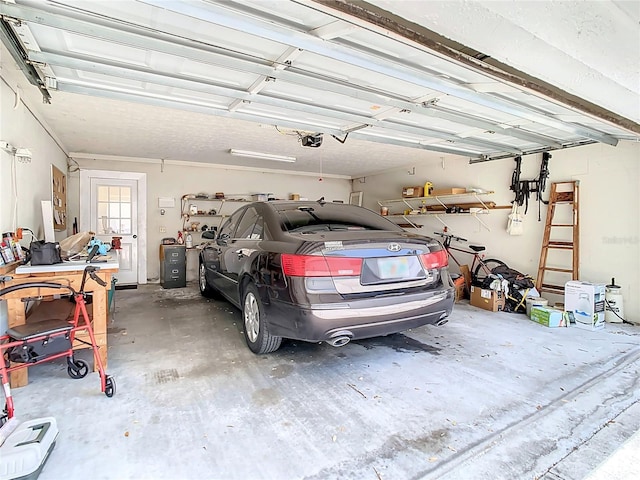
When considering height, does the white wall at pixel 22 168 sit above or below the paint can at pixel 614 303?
above

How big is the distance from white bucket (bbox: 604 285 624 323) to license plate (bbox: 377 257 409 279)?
334 centimetres

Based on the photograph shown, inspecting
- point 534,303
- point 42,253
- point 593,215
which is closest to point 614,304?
point 534,303

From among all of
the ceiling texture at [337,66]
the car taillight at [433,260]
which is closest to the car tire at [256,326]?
the car taillight at [433,260]

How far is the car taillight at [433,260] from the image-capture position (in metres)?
2.65

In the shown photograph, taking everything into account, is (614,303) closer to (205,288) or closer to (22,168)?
(205,288)

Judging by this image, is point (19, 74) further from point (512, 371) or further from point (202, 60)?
point (512, 371)

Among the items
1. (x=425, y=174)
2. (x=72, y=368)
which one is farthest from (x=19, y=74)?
(x=425, y=174)

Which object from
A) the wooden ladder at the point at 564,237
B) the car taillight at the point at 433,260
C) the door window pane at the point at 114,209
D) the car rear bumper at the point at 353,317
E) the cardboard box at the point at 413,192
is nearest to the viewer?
the car rear bumper at the point at 353,317

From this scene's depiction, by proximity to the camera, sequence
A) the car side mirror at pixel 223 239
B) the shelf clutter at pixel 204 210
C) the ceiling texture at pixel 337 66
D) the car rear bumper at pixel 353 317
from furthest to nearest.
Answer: the shelf clutter at pixel 204 210 → the car side mirror at pixel 223 239 → the car rear bumper at pixel 353 317 → the ceiling texture at pixel 337 66

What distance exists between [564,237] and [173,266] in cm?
616

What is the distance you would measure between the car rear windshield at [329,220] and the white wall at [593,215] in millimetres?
3222

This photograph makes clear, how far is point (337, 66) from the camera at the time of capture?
2.47 metres

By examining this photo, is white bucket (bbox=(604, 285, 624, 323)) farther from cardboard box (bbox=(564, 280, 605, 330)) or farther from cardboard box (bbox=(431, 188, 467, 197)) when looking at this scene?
cardboard box (bbox=(431, 188, 467, 197))

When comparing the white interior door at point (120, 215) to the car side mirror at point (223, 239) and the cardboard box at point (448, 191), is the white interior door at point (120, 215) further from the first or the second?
the cardboard box at point (448, 191)
